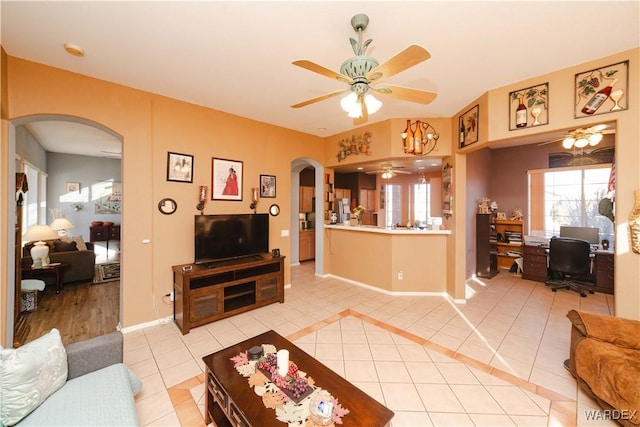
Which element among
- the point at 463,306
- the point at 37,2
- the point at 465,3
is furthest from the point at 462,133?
the point at 37,2

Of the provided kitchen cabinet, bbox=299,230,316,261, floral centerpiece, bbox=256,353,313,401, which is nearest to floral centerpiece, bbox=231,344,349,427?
floral centerpiece, bbox=256,353,313,401

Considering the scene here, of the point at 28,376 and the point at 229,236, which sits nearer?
the point at 28,376

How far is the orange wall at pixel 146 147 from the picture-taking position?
2.58 metres

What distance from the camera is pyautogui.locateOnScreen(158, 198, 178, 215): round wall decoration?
128 inches

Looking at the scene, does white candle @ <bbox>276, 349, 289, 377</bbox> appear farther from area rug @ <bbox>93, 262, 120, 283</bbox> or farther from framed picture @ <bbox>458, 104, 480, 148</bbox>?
area rug @ <bbox>93, 262, 120, 283</bbox>

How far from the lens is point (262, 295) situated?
3.72 meters

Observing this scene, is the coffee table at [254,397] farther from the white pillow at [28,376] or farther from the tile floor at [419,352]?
the white pillow at [28,376]

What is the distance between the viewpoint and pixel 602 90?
239 cm

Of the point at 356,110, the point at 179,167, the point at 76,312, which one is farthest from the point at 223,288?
the point at 356,110

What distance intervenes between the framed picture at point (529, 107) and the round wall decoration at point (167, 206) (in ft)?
14.3

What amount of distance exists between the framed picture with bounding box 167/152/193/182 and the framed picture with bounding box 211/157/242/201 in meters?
0.32

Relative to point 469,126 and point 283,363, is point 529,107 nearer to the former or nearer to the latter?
point 469,126

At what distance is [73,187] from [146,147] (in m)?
6.16

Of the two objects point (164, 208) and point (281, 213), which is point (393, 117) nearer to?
point (281, 213)
